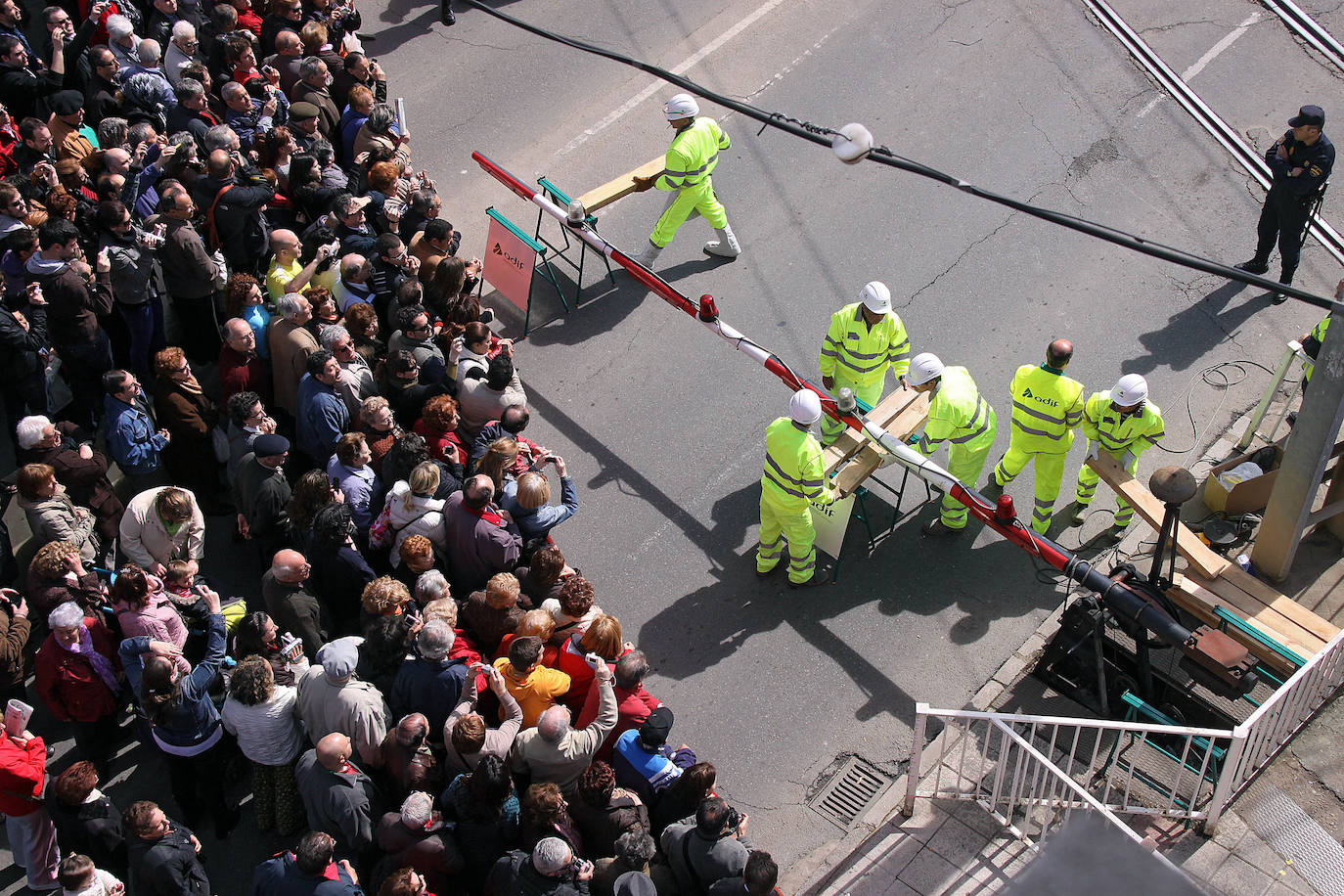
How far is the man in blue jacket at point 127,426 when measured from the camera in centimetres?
768

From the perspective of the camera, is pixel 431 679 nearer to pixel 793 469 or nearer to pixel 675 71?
pixel 793 469

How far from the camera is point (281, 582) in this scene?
23.0ft

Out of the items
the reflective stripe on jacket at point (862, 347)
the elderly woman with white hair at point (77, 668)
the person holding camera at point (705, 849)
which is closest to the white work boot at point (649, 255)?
the reflective stripe on jacket at point (862, 347)

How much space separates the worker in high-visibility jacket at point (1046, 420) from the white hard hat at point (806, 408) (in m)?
1.62

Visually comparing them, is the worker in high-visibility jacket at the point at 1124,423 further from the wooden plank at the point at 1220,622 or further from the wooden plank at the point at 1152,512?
the wooden plank at the point at 1220,622

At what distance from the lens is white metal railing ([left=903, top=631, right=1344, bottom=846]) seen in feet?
20.8

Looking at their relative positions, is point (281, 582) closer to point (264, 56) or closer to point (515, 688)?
point (515, 688)

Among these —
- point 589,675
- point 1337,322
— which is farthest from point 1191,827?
point 589,675

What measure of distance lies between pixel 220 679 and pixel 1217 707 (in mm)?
5993

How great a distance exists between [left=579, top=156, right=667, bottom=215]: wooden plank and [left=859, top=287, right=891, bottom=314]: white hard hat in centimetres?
306

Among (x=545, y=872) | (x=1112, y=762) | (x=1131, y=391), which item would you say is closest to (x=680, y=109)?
(x=1131, y=391)

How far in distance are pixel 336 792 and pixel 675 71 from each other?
877cm

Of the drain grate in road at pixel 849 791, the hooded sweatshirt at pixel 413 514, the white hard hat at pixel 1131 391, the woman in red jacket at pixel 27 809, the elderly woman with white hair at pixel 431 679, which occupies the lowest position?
the drain grate in road at pixel 849 791

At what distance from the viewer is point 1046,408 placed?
8422 millimetres
